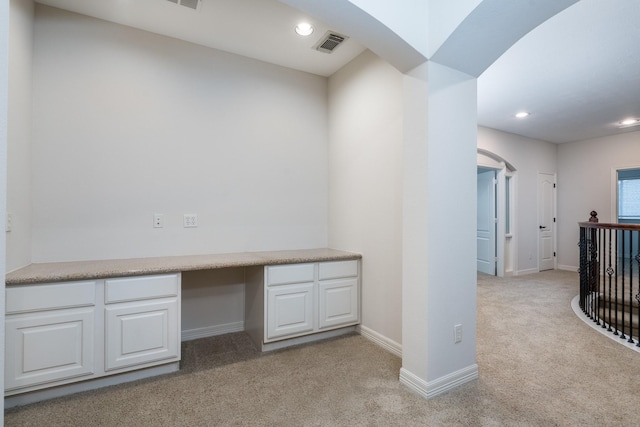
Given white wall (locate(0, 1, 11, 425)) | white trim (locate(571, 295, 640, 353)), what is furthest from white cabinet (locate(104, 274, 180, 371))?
white trim (locate(571, 295, 640, 353))

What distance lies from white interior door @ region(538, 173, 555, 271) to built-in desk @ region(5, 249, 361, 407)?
5660 mm

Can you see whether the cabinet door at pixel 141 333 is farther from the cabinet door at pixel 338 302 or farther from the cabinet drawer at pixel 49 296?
the cabinet door at pixel 338 302

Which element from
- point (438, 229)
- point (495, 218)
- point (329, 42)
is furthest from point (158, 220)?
point (495, 218)

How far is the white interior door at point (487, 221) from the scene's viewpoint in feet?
19.3

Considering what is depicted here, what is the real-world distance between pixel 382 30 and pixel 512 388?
2492 millimetres

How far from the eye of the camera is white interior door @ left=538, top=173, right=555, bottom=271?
20.9ft

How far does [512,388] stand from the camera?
2174 mm

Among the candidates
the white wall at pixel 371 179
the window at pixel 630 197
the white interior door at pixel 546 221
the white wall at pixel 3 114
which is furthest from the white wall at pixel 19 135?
the window at pixel 630 197

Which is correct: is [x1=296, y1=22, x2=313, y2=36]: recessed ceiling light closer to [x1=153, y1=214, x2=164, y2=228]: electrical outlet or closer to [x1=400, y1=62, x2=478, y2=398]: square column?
[x1=400, y1=62, x2=478, y2=398]: square column

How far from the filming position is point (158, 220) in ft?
9.26

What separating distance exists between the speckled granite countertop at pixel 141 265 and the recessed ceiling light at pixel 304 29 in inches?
76.7

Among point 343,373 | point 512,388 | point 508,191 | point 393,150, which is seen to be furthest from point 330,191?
→ point 508,191

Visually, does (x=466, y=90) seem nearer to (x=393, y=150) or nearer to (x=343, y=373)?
(x=393, y=150)

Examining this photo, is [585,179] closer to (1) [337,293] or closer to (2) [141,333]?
(1) [337,293]
